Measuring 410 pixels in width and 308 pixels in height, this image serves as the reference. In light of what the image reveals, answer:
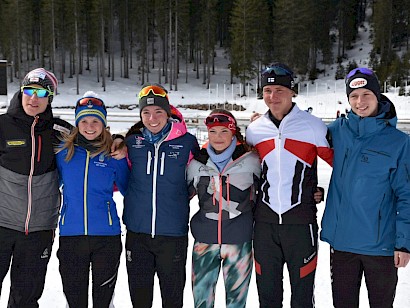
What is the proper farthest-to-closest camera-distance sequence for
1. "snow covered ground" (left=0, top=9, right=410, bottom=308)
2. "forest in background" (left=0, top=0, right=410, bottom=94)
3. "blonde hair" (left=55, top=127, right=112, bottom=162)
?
"forest in background" (left=0, top=0, right=410, bottom=94)
"snow covered ground" (left=0, top=9, right=410, bottom=308)
"blonde hair" (left=55, top=127, right=112, bottom=162)

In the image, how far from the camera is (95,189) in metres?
3.11

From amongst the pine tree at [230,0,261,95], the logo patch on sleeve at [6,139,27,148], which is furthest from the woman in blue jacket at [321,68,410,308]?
the pine tree at [230,0,261,95]

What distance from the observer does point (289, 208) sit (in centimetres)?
310

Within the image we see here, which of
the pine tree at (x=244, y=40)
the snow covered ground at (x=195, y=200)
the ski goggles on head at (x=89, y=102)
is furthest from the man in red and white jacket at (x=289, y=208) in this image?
the pine tree at (x=244, y=40)

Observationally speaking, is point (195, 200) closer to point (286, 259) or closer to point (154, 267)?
point (154, 267)

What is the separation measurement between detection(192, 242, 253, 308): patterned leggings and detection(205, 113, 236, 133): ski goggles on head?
2.85 ft

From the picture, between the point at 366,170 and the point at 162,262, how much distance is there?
1.57m

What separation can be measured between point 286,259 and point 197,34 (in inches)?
1527

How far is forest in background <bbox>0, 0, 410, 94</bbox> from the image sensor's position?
113 feet

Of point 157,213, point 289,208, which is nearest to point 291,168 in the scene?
point 289,208

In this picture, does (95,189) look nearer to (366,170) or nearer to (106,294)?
(106,294)

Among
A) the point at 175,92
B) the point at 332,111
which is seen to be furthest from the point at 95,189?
the point at 175,92

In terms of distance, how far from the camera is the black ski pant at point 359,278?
2938 mm

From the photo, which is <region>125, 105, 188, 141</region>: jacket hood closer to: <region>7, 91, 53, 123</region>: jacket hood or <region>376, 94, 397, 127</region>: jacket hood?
<region>7, 91, 53, 123</region>: jacket hood
